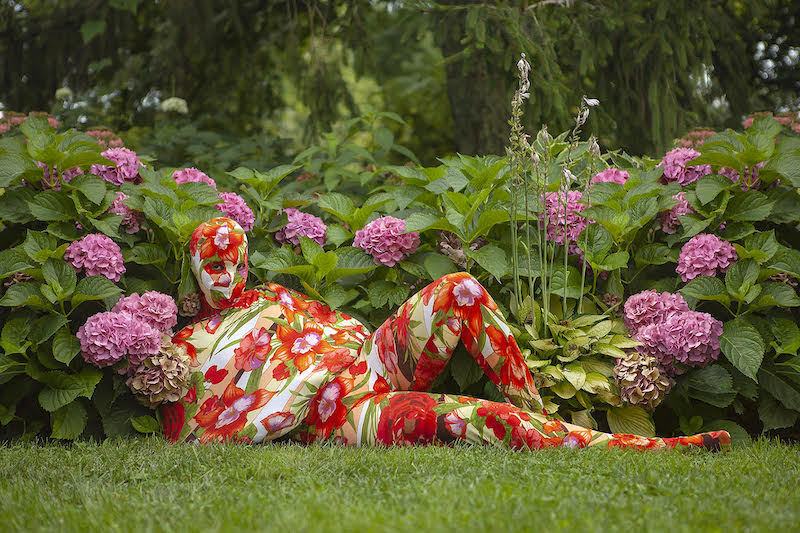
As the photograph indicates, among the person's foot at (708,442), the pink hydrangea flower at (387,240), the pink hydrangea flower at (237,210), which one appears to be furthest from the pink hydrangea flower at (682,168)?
the pink hydrangea flower at (237,210)

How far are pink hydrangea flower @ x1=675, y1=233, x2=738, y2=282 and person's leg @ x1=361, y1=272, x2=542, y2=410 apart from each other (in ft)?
3.23

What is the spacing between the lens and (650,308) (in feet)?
10.5

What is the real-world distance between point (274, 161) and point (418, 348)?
3.72 m

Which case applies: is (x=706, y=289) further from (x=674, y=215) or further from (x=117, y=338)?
(x=117, y=338)

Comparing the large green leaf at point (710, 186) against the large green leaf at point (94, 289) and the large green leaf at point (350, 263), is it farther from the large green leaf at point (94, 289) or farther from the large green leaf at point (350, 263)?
the large green leaf at point (94, 289)

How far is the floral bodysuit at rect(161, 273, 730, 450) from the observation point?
2.67 metres

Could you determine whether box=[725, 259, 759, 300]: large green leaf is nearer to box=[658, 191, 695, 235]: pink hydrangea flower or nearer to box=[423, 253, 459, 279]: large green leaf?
box=[658, 191, 695, 235]: pink hydrangea flower

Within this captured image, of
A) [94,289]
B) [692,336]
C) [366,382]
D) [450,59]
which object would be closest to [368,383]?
[366,382]

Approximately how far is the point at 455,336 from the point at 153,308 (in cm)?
129

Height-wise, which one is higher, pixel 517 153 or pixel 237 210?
pixel 517 153

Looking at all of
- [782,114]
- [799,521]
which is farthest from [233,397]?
[782,114]

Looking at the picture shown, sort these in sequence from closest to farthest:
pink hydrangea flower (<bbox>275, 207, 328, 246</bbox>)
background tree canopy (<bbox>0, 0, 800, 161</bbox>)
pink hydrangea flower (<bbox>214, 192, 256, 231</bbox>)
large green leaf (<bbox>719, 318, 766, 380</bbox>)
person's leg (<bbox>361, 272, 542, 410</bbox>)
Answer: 1. person's leg (<bbox>361, 272, 542, 410</bbox>)
2. large green leaf (<bbox>719, 318, 766, 380</bbox>)
3. pink hydrangea flower (<bbox>214, 192, 256, 231</bbox>)
4. pink hydrangea flower (<bbox>275, 207, 328, 246</bbox>)
5. background tree canopy (<bbox>0, 0, 800, 161</bbox>)

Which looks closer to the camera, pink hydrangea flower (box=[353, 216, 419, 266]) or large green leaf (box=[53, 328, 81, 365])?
large green leaf (box=[53, 328, 81, 365])

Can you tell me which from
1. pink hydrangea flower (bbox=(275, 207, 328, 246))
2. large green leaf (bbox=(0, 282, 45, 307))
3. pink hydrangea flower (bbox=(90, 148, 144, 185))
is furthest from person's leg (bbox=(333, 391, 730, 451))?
pink hydrangea flower (bbox=(90, 148, 144, 185))
